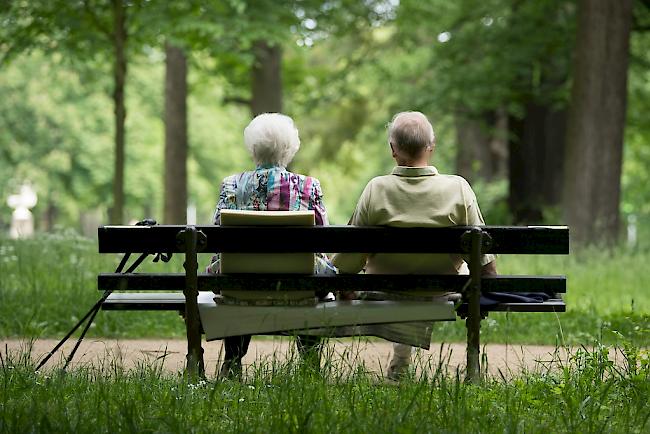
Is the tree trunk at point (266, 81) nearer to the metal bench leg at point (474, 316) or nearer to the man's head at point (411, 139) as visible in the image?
the man's head at point (411, 139)

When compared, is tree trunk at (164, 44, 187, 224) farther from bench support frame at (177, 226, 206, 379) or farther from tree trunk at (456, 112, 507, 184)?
bench support frame at (177, 226, 206, 379)

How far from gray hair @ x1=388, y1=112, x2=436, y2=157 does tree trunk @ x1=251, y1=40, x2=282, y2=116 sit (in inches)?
511

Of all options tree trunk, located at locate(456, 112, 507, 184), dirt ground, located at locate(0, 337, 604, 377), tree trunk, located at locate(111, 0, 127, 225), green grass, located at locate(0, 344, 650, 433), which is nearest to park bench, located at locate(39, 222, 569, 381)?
green grass, located at locate(0, 344, 650, 433)

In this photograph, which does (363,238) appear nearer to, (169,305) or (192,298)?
(192,298)

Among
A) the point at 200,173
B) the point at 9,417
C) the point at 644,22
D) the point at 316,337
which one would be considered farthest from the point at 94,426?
the point at 200,173

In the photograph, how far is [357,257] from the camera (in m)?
5.69

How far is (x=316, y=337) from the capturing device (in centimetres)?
596

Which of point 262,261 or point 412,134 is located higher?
point 412,134

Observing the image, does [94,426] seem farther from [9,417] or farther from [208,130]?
[208,130]

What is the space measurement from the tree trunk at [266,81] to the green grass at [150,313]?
7349mm

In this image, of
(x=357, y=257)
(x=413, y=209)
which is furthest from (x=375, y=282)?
(x=413, y=209)

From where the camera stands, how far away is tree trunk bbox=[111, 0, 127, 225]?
1277cm

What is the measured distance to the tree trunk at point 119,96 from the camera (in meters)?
12.8

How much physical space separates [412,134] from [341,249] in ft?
2.44
